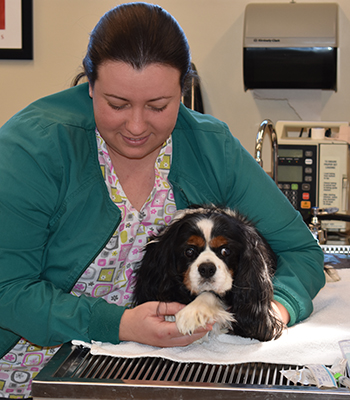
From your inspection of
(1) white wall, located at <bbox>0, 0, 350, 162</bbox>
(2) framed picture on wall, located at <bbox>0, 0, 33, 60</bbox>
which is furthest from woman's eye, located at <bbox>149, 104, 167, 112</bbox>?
(2) framed picture on wall, located at <bbox>0, 0, 33, 60</bbox>

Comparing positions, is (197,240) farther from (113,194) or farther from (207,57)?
(207,57)

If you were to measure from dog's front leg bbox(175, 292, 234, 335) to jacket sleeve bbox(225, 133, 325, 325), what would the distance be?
0.62 feet

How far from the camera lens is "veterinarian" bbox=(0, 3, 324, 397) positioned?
1087mm

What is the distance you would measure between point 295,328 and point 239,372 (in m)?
0.27

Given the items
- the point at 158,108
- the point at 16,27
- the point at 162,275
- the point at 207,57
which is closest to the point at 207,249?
the point at 162,275

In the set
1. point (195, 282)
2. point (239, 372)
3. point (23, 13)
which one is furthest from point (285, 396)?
point (23, 13)

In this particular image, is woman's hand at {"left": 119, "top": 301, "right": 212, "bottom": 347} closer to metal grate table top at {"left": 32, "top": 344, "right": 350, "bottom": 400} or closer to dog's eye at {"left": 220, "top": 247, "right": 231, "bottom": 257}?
metal grate table top at {"left": 32, "top": 344, "right": 350, "bottom": 400}

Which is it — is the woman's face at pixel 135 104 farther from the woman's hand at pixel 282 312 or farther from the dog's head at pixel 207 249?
the woman's hand at pixel 282 312

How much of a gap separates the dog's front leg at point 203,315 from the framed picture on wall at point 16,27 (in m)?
2.70

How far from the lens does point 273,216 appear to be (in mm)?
1377

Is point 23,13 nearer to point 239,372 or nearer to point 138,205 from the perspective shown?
point 138,205

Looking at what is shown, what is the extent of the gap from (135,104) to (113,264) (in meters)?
0.39

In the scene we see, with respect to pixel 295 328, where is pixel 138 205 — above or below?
above

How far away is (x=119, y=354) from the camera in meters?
1.04
